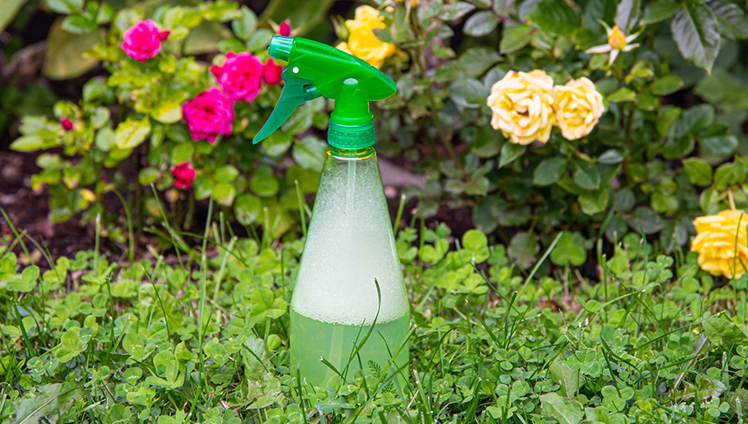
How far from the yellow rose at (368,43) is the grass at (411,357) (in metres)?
0.53

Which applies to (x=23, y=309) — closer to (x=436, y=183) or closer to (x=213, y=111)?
(x=213, y=111)

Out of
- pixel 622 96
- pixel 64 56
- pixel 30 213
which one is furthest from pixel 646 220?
pixel 64 56

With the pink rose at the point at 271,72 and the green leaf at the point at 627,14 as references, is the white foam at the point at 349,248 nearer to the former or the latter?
the pink rose at the point at 271,72

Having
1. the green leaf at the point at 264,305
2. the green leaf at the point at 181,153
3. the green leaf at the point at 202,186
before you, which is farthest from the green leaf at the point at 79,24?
the green leaf at the point at 264,305

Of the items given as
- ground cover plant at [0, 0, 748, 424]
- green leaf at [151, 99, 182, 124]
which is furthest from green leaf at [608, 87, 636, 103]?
green leaf at [151, 99, 182, 124]

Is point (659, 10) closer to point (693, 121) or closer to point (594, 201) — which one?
point (693, 121)

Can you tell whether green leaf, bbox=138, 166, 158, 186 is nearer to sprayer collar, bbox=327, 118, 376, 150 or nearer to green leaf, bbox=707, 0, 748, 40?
sprayer collar, bbox=327, 118, 376, 150

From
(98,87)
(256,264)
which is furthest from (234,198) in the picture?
(98,87)

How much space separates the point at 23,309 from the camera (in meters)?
1.56

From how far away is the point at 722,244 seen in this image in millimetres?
1608

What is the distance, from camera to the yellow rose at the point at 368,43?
5.75ft

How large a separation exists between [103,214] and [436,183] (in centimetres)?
100

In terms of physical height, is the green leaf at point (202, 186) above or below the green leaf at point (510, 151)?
below

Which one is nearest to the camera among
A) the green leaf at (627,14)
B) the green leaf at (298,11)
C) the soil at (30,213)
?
the green leaf at (627,14)
